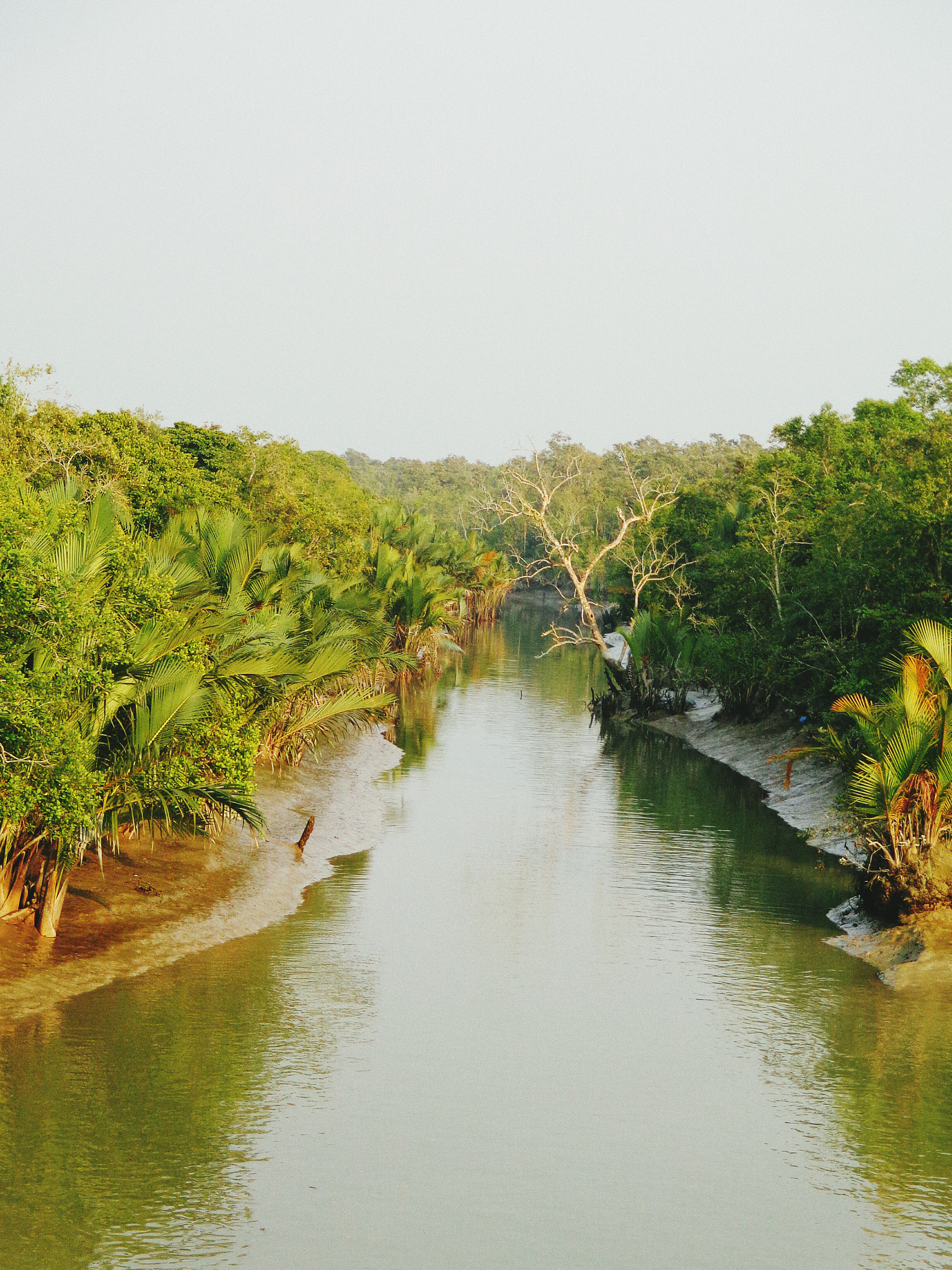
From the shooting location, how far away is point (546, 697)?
145ft

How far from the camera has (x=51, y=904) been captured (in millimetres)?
14141

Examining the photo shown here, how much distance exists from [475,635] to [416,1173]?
194ft

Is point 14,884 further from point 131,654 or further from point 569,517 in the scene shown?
point 569,517

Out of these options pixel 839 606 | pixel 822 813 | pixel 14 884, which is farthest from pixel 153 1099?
pixel 839 606

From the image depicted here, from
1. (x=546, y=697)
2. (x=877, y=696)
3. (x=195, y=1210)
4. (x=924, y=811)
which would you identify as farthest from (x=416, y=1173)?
(x=546, y=697)

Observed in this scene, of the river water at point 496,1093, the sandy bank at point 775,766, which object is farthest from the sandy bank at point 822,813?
the river water at point 496,1093

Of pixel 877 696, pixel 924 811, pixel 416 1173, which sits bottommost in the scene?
pixel 416 1173

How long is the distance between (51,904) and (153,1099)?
404 centimetres

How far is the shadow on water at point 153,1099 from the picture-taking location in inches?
341

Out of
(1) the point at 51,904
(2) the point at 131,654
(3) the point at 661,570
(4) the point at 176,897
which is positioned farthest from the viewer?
(3) the point at 661,570

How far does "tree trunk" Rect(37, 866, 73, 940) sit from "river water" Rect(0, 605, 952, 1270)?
1.53 meters

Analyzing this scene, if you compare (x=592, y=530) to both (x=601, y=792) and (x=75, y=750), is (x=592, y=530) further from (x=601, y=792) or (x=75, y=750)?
(x=75, y=750)

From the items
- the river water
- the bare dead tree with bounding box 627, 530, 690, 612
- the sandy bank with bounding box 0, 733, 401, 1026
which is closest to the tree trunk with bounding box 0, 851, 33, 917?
the sandy bank with bounding box 0, 733, 401, 1026

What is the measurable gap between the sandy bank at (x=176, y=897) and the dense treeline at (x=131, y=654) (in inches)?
20.0
